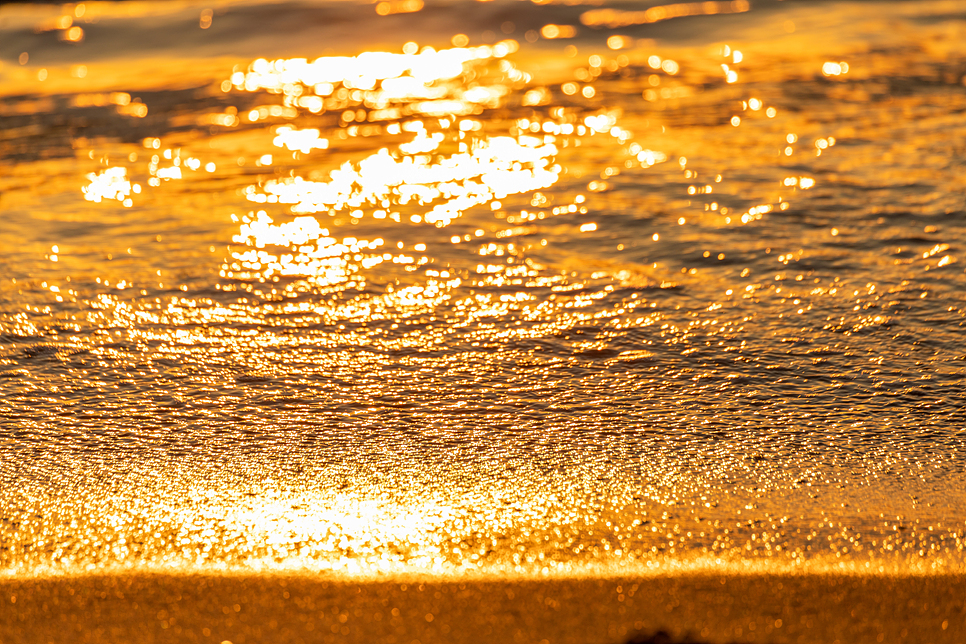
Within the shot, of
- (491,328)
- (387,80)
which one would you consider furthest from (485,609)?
(387,80)

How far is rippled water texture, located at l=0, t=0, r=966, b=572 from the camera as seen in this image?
190cm

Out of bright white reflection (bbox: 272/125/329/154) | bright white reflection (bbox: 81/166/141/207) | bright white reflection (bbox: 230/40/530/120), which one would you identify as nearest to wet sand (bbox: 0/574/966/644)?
bright white reflection (bbox: 81/166/141/207)

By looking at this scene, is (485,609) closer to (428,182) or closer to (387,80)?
(428,182)

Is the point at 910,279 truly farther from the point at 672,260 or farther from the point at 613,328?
the point at 613,328

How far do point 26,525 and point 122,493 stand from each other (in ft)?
0.63

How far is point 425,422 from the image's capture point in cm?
236

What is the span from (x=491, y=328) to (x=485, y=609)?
1324mm

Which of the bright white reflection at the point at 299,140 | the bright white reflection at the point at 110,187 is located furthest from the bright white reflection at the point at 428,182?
the bright white reflection at the point at 110,187

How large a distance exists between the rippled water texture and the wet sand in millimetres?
65

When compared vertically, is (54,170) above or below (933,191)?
above

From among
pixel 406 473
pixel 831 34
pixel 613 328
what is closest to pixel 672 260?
pixel 613 328

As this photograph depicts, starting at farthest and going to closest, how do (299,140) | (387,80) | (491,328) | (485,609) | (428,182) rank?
(387,80), (299,140), (428,182), (491,328), (485,609)

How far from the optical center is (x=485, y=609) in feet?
5.35

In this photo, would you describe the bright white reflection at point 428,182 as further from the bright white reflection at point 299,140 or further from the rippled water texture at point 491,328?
the bright white reflection at point 299,140
